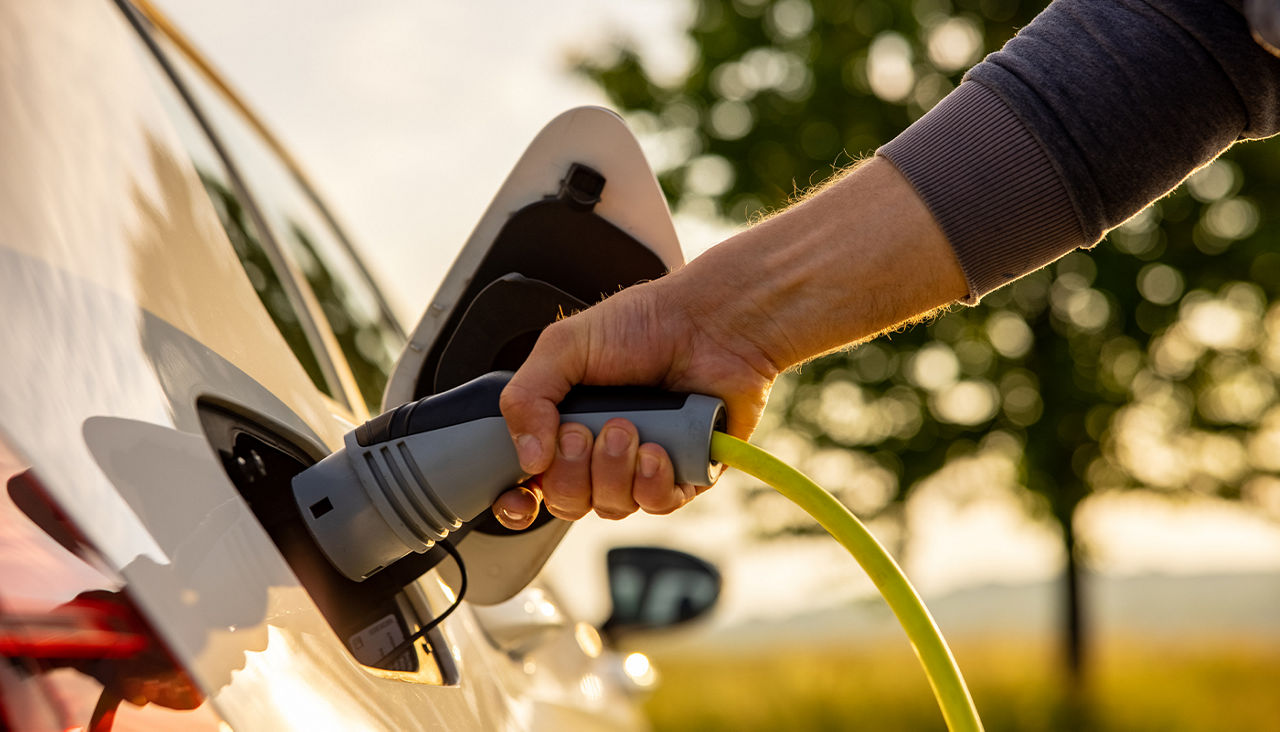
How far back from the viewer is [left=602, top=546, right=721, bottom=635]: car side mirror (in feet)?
9.50

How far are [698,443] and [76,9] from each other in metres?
0.82

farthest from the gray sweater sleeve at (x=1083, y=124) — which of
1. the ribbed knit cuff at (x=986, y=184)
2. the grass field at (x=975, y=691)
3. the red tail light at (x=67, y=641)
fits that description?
the grass field at (x=975, y=691)

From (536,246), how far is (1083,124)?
2.66ft

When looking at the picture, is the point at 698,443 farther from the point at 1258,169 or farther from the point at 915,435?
the point at 1258,169

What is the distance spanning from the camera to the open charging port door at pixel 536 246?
162 centimetres

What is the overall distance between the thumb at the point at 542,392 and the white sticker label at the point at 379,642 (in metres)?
0.24

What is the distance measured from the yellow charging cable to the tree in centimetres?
831

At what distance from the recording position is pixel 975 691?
938 cm

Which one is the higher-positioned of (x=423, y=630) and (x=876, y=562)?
(x=423, y=630)

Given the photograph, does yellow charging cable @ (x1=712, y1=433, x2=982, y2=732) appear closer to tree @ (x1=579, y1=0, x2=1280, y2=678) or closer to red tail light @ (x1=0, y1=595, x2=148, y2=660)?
red tail light @ (x1=0, y1=595, x2=148, y2=660)

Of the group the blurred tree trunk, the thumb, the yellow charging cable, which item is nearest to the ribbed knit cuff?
the yellow charging cable

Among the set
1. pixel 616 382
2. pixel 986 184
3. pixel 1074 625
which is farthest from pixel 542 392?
pixel 1074 625

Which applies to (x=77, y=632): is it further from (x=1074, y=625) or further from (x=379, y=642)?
(x=1074, y=625)

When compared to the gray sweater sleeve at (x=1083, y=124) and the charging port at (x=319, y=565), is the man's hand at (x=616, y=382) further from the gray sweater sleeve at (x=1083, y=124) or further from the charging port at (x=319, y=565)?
the gray sweater sleeve at (x=1083, y=124)
